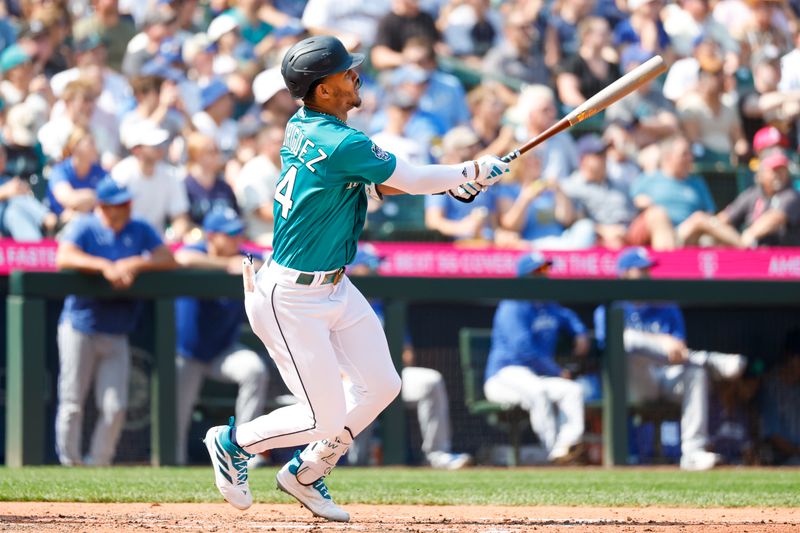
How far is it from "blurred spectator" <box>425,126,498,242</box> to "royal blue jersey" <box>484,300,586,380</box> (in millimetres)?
808

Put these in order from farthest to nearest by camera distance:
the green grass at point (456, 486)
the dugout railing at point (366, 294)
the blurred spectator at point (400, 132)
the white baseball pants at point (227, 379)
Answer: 1. the blurred spectator at point (400, 132)
2. the white baseball pants at point (227, 379)
3. the dugout railing at point (366, 294)
4. the green grass at point (456, 486)

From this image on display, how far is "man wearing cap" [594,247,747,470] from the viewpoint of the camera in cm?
943

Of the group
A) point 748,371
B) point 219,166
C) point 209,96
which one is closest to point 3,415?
point 219,166

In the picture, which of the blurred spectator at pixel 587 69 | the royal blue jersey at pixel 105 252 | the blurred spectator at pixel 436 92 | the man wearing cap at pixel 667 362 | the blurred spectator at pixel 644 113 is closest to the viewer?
the royal blue jersey at pixel 105 252

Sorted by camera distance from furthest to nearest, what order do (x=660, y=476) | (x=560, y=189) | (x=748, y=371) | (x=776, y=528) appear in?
(x=560, y=189) < (x=748, y=371) < (x=660, y=476) < (x=776, y=528)

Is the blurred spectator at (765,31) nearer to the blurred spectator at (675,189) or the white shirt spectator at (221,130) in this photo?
the blurred spectator at (675,189)

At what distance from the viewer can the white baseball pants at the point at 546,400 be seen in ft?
30.2

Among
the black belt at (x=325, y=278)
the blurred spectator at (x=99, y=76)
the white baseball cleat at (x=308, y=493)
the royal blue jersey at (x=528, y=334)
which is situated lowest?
the white baseball cleat at (x=308, y=493)

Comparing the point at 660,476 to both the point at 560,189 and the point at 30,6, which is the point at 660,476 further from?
the point at 30,6

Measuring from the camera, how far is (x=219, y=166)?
10.1 meters

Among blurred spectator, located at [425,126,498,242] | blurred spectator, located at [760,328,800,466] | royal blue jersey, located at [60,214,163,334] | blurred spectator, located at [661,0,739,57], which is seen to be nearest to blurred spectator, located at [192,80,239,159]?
blurred spectator, located at [425,126,498,242]

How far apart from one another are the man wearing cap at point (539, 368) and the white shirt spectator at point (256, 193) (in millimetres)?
1872

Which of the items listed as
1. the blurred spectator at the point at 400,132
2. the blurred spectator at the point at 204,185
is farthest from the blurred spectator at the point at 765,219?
the blurred spectator at the point at 204,185

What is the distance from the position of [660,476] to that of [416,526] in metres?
3.47
